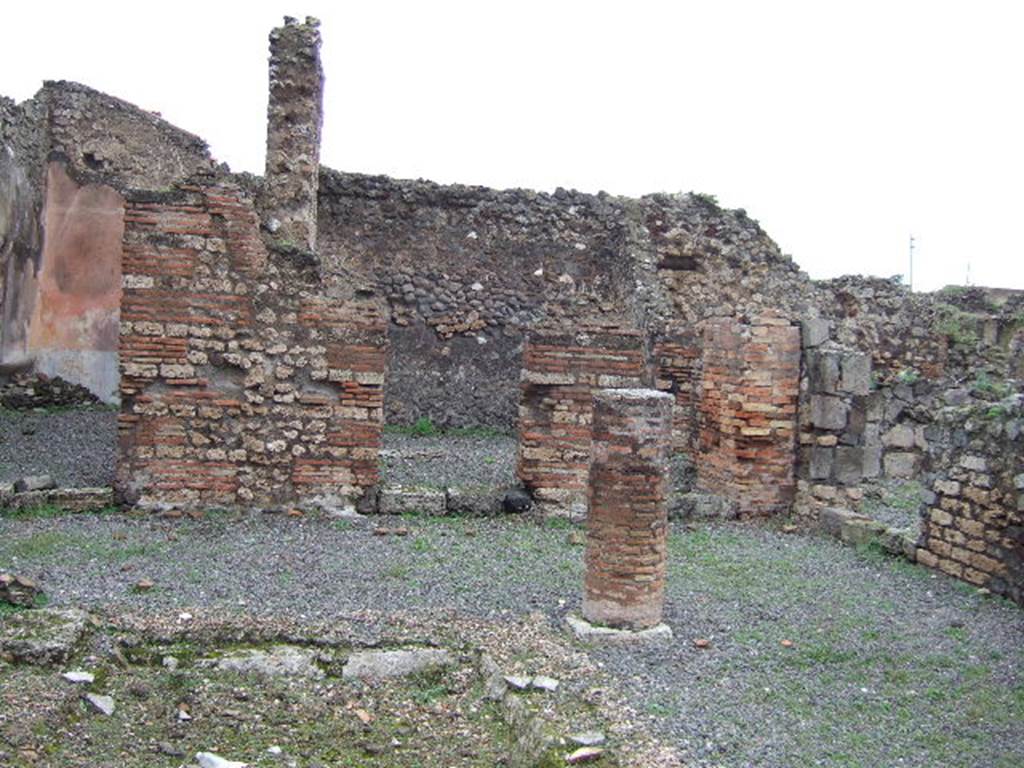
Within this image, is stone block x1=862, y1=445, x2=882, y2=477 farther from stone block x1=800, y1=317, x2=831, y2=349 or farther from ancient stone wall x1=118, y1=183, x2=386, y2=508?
ancient stone wall x1=118, y1=183, x2=386, y2=508

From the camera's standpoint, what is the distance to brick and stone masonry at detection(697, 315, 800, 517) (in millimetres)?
10359

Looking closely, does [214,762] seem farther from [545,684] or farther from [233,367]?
[233,367]

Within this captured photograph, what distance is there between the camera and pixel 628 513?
6.55 meters

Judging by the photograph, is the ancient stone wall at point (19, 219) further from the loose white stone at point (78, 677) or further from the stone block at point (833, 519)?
the stone block at point (833, 519)

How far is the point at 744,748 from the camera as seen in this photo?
4.76 m

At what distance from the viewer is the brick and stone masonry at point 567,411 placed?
993cm

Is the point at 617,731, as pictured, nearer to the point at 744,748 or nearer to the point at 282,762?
the point at 744,748

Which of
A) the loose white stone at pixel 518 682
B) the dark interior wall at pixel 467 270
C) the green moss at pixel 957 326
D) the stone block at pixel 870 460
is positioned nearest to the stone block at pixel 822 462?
the stone block at pixel 870 460

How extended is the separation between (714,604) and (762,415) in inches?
144

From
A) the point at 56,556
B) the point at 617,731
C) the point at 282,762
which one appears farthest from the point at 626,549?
the point at 56,556

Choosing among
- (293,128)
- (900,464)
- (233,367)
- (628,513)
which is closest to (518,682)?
(628,513)

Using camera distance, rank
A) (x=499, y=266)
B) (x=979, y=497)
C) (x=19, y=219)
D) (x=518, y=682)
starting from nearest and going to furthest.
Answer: (x=518, y=682) → (x=979, y=497) → (x=19, y=219) → (x=499, y=266)

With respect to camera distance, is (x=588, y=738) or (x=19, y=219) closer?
(x=588, y=738)

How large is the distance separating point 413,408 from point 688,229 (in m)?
5.60
